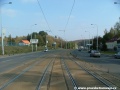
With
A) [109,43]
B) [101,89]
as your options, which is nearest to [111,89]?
[101,89]

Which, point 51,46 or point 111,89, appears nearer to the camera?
point 111,89

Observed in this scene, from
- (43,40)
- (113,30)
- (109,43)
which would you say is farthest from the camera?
(43,40)

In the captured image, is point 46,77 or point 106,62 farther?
point 106,62

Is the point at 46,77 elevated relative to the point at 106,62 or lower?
elevated

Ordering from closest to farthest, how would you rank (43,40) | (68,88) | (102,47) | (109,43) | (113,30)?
1. (68,88)
2. (102,47)
3. (109,43)
4. (113,30)
5. (43,40)

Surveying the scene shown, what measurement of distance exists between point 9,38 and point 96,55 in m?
127

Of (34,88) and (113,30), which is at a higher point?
(113,30)

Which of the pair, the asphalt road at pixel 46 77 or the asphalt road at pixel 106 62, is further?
the asphalt road at pixel 106 62

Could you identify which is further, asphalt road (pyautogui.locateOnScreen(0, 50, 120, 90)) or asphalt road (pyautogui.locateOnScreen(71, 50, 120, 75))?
asphalt road (pyautogui.locateOnScreen(71, 50, 120, 75))

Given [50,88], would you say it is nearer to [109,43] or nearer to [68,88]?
[68,88]

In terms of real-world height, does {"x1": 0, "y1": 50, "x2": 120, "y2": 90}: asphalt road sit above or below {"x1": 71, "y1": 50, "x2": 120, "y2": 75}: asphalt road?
above

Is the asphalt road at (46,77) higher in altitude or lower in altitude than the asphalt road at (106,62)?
higher

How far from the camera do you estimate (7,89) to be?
41.5ft

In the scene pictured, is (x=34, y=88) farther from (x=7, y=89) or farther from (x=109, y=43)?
(x=109, y=43)
